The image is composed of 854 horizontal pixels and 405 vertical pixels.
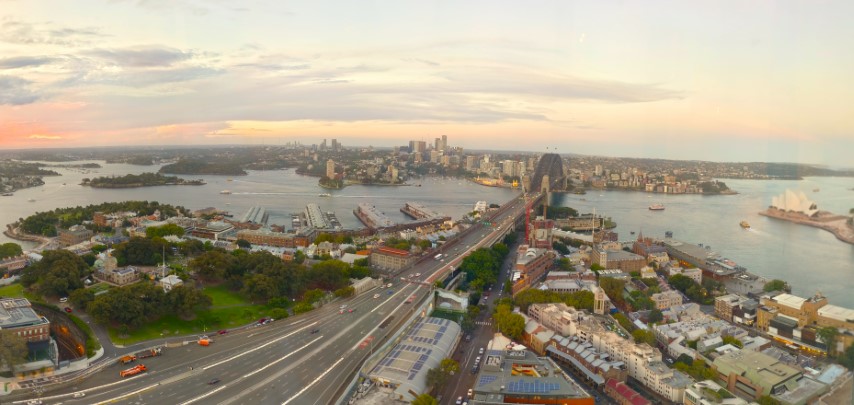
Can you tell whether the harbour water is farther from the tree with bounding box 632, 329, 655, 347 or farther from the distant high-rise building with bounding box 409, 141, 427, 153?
the distant high-rise building with bounding box 409, 141, 427, 153

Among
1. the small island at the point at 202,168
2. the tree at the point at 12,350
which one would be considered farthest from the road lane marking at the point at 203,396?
the small island at the point at 202,168

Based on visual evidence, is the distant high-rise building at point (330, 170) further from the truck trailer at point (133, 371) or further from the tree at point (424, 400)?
the tree at point (424, 400)

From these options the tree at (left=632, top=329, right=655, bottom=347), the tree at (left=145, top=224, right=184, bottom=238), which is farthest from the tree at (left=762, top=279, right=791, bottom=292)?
the tree at (left=145, top=224, right=184, bottom=238)

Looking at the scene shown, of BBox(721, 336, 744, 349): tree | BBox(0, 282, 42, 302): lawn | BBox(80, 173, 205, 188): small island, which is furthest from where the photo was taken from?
BBox(80, 173, 205, 188): small island

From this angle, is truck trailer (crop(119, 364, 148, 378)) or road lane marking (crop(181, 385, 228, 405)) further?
truck trailer (crop(119, 364, 148, 378))

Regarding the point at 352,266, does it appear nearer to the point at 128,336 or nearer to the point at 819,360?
the point at 128,336

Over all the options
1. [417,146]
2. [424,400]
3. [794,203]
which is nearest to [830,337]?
[794,203]

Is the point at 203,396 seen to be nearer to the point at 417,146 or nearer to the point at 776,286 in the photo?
the point at 776,286
